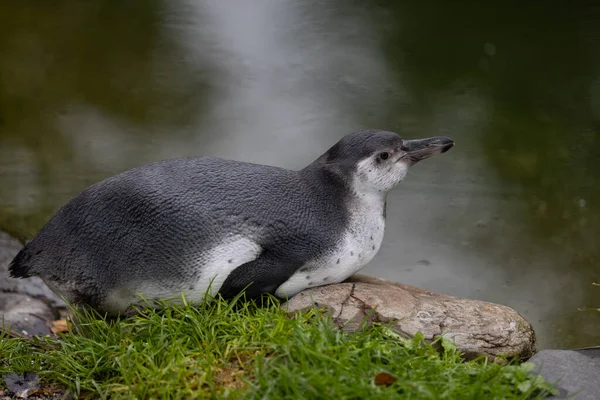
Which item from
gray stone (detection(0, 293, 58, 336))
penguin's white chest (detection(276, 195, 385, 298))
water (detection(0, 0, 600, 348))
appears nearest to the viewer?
penguin's white chest (detection(276, 195, 385, 298))

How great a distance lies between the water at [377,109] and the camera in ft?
17.7

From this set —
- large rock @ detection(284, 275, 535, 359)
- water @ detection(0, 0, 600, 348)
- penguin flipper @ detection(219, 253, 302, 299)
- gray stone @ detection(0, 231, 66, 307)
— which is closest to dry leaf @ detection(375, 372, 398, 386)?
large rock @ detection(284, 275, 535, 359)

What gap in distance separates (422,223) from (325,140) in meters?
1.08

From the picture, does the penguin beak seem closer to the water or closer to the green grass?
the green grass

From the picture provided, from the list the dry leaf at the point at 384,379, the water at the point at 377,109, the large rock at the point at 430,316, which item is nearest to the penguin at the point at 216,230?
the large rock at the point at 430,316

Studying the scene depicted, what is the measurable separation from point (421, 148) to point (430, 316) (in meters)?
0.73

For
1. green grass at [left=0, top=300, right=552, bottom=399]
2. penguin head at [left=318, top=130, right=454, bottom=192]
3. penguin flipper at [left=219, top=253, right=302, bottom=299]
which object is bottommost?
green grass at [left=0, top=300, right=552, bottom=399]

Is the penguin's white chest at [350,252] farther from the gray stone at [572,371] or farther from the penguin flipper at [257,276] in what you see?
the gray stone at [572,371]

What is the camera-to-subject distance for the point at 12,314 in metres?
4.70

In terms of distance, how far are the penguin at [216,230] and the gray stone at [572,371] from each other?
2.82 feet

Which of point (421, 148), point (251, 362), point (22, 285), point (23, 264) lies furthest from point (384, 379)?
point (22, 285)

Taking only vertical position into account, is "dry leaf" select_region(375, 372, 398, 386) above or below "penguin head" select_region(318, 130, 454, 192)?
below

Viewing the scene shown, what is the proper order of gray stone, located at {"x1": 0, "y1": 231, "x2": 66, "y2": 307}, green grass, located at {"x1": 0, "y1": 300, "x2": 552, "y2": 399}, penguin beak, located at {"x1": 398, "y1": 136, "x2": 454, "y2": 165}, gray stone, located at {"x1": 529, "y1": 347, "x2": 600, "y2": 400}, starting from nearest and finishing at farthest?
green grass, located at {"x1": 0, "y1": 300, "x2": 552, "y2": 399} < gray stone, located at {"x1": 529, "y1": 347, "x2": 600, "y2": 400} < penguin beak, located at {"x1": 398, "y1": 136, "x2": 454, "y2": 165} < gray stone, located at {"x1": 0, "y1": 231, "x2": 66, "y2": 307}

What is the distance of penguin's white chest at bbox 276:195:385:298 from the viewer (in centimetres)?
351
